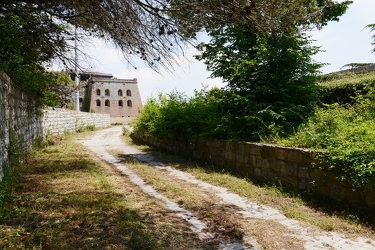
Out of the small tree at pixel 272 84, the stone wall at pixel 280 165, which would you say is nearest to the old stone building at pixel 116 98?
the stone wall at pixel 280 165

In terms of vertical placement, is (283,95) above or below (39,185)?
above

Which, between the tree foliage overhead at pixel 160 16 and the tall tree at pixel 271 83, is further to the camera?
the tall tree at pixel 271 83

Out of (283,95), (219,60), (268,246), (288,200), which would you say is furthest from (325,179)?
(219,60)

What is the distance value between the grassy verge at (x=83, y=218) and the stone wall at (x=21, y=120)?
0.89 meters

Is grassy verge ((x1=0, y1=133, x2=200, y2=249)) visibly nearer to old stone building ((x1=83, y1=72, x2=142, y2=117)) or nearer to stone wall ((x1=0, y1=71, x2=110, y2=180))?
stone wall ((x1=0, y1=71, x2=110, y2=180))

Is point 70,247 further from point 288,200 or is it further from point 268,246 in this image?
point 288,200

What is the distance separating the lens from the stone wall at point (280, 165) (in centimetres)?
448

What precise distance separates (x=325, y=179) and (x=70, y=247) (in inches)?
145

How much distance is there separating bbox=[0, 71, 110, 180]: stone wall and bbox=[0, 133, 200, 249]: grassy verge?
89cm

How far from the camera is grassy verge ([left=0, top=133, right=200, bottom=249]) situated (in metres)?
3.24

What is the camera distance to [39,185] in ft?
18.3

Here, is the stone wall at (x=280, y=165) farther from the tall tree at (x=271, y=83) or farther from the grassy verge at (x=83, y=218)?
the grassy verge at (x=83, y=218)

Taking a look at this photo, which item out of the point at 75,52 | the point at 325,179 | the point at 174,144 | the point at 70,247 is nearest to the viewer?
the point at 70,247

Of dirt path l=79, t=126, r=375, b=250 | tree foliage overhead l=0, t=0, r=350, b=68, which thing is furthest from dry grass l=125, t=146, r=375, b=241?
tree foliage overhead l=0, t=0, r=350, b=68
